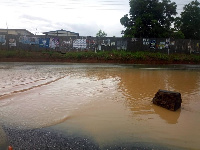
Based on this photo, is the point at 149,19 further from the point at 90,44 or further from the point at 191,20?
the point at 191,20

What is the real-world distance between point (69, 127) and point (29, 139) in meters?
0.92

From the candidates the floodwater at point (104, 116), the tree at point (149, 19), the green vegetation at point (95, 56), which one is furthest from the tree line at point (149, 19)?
the floodwater at point (104, 116)

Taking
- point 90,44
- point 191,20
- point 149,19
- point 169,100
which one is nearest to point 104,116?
point 169,100

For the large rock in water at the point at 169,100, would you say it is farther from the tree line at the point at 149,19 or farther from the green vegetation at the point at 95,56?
the tree line at the point at 149,19

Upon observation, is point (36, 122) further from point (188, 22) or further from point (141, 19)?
point (188, 22)

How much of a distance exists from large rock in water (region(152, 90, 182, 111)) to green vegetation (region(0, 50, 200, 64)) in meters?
16.8

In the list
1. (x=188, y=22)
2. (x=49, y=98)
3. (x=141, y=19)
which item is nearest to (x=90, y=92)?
(x=49, y=98)

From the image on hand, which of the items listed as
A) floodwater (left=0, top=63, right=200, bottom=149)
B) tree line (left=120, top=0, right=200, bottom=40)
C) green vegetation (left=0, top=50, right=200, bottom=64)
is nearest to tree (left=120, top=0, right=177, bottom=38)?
tree line (left=120, top=0, right=200, bottom=40)

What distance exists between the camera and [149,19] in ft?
87.7

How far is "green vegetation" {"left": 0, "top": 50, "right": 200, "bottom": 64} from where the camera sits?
2141cm

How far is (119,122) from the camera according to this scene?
15.6 ft

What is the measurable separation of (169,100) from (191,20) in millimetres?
31823

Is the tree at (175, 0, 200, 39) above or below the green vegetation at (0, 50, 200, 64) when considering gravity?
above

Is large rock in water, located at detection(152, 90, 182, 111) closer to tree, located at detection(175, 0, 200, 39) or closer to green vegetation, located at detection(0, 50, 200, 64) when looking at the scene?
green vegetation, located at detection(0, 50, 200, 64)
